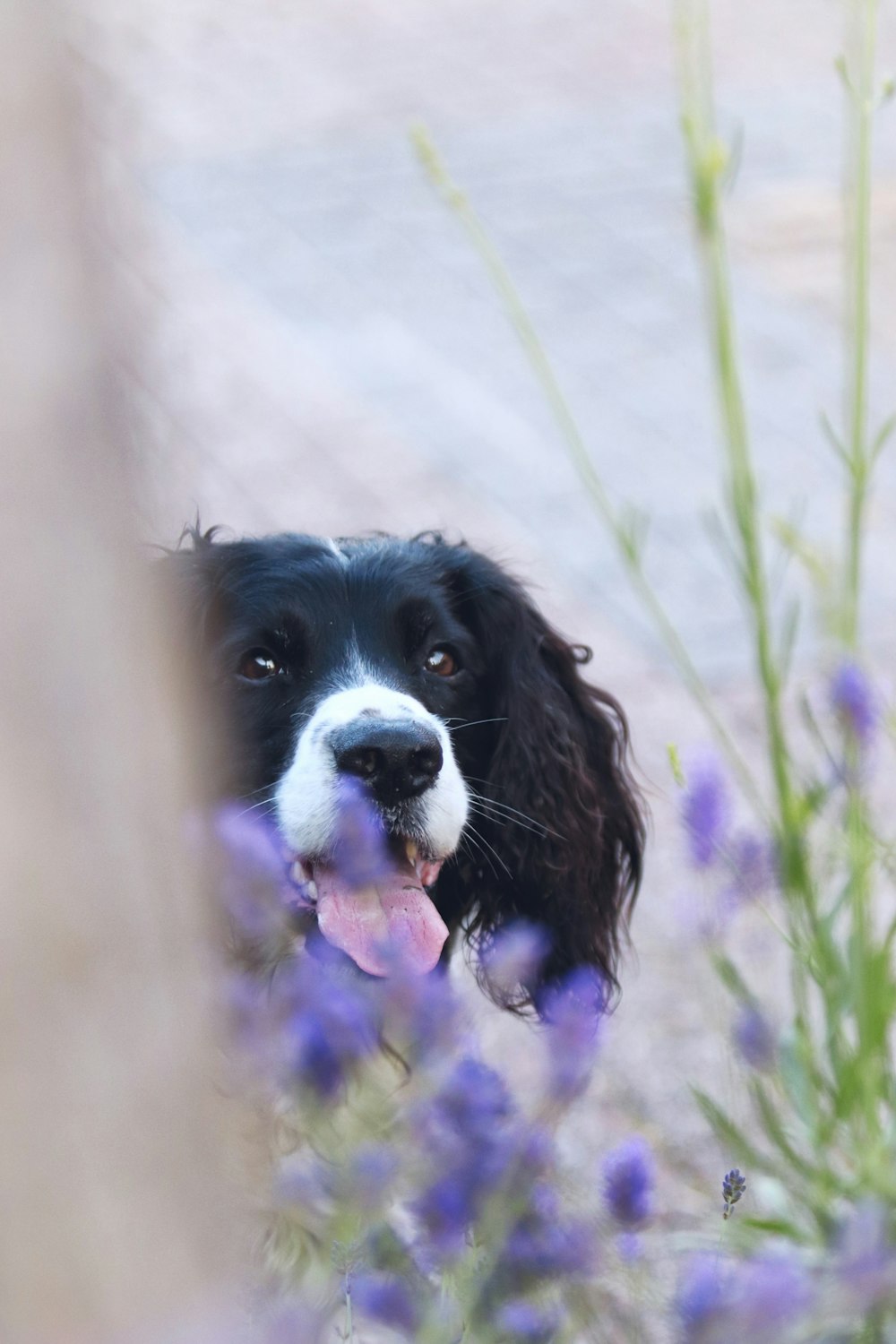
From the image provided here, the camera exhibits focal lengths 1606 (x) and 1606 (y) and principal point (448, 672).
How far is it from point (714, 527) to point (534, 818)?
72 centimetres

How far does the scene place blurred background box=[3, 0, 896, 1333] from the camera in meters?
4.59

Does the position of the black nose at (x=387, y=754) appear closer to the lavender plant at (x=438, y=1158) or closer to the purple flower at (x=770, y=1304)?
the lavender plant at (x=438, y=1158)

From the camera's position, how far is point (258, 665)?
7.66 feet

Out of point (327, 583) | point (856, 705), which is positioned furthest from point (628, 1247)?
point (327, 583)

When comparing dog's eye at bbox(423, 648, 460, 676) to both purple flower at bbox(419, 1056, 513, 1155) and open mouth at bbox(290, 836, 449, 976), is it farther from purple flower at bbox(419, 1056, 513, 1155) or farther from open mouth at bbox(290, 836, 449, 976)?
purple flower at bbox(419, 1056, 513, 1155)

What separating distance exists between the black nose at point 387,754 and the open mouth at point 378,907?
0.10 m

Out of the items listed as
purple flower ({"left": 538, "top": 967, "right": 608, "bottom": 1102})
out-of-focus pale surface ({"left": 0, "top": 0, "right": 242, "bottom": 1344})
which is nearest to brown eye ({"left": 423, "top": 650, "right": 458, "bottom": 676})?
purple flower ({"left": 538, "top": 967, "right": 608, "bottom": 1102})

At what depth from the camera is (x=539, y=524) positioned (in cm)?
515

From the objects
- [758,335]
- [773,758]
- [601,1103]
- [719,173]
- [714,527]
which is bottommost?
[601,1103]

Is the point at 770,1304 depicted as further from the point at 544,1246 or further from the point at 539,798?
the point at 539,798

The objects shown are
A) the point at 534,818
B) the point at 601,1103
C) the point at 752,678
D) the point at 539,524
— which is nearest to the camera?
the point at 534,818

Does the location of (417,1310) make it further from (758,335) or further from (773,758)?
(758,335)

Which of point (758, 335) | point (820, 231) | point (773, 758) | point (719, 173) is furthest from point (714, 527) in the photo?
point (820, 231)

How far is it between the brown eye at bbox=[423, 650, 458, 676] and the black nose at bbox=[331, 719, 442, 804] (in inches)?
15.4
